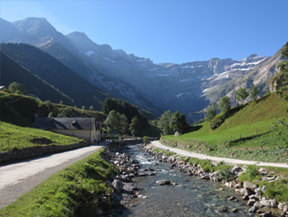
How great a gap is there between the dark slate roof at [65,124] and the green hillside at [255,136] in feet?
114

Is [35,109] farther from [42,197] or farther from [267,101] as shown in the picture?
[267,101]

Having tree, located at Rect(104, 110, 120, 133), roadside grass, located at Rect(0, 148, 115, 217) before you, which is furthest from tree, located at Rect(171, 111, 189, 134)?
roadside grass, located at Rect(0, 148, 115, 217)

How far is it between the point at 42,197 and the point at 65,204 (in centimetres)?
140

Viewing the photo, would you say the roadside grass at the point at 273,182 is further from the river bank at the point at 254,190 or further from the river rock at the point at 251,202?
the river rock at the point at 251,202

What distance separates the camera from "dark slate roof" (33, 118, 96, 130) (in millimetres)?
73988

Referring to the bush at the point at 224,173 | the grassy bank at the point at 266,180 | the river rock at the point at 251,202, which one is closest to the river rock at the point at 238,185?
the grassy bank at the point at 266,180

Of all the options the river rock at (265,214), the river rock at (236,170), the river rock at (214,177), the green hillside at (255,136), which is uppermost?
the green hillside at (255,136)

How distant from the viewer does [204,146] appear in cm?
4644

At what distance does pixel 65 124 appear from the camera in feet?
249

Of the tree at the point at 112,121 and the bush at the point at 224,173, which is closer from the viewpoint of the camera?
the bush at the point at 224,173

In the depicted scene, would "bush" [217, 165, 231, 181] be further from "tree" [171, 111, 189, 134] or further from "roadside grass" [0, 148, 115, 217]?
"tree" [171, 111, 189, 134]

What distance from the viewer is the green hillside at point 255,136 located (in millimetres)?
28938

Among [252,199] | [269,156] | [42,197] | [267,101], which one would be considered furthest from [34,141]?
[267,101]

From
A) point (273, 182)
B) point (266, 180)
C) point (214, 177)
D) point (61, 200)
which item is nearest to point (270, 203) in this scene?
point (273, 182)
